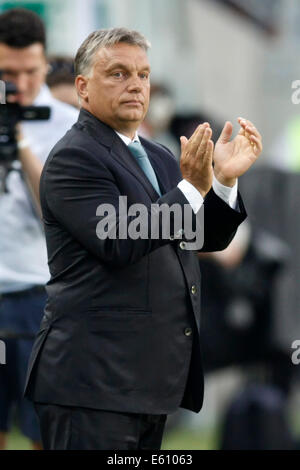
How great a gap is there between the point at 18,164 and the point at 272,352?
14.8ft

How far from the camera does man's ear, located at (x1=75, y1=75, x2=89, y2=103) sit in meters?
3.43

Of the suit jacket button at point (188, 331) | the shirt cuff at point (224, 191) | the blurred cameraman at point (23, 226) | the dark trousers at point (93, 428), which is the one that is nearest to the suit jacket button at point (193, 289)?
the suit jacket button at point (188, 331)

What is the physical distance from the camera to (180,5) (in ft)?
46.3

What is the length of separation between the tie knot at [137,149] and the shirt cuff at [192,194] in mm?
269

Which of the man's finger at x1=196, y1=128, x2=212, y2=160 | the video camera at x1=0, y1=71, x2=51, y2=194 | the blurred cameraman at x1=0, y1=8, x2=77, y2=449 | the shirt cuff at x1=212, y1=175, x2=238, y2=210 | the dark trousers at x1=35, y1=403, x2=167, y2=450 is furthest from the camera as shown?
the blurred cameraman at x1=0, y1=8, x2=77, y2=449

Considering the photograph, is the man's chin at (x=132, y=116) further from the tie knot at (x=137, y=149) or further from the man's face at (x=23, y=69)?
the man's face at (x=23, y=69)

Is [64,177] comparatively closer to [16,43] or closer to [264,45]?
[16,43]

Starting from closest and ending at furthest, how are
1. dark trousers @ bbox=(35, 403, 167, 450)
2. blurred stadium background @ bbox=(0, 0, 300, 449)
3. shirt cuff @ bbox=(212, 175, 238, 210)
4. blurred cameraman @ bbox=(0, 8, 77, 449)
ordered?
dark trousers @ bbox=(35, 403, 167, 450)
shirt cuff @ bbox=(212, 175, 238, 210)
blurred cameraman @ bbox=(0, 8, 77, 449)
blurred stadium background @ bbox=(0, 0, 300, 449)

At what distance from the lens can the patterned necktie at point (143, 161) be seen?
3.49 meters

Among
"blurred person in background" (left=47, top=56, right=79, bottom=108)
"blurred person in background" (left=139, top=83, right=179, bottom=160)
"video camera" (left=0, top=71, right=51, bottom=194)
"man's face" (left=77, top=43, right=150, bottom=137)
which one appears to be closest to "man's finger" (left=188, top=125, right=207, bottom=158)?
"man's face" (left=77, top=43, right=150, bottom=137)

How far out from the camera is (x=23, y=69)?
4.67m

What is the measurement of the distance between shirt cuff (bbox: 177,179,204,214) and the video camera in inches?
49.8

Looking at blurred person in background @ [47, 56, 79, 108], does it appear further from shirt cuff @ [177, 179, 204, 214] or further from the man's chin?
shirt cuff @ [177, 179, 204, 214]
